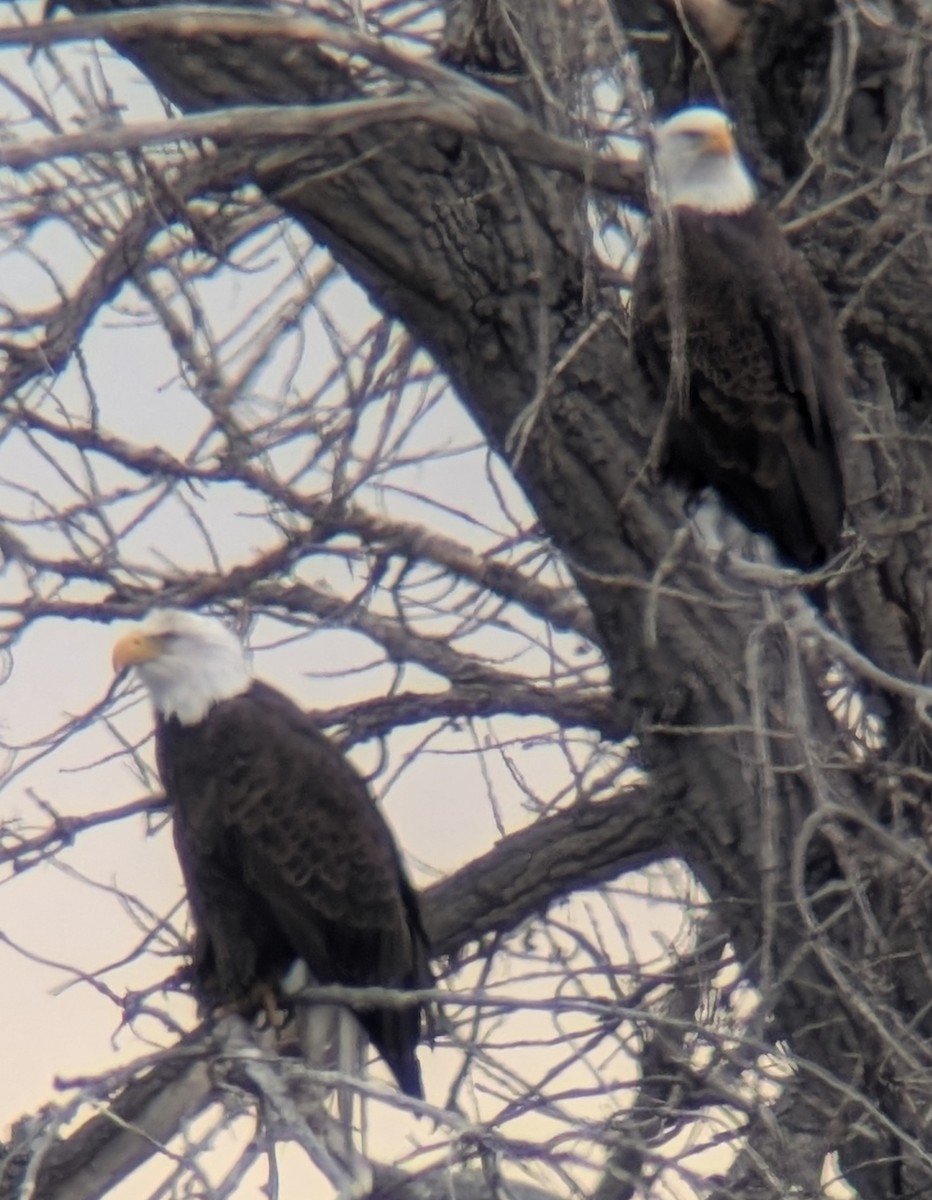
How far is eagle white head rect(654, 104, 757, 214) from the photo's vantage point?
5.00 m

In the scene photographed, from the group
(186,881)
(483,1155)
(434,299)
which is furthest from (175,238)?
(483,1155)

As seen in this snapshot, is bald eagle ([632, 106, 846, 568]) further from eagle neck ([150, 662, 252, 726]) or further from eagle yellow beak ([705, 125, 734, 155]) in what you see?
eagle neck ([150, 662, 252, 726])

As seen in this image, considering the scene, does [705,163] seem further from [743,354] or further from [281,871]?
[281,871]

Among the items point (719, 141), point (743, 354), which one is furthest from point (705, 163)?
point (743, 354)

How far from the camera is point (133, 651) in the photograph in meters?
5.11

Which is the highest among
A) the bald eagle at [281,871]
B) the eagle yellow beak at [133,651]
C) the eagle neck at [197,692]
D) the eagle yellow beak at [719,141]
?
the eagle yellow beak at [719,141]

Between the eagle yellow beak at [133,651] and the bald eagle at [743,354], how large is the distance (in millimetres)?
1235

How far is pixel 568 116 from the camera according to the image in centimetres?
397

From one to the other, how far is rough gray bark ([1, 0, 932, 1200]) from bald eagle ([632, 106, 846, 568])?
0.38 ft

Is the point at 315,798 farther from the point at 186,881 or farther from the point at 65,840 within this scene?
the point at 65,840

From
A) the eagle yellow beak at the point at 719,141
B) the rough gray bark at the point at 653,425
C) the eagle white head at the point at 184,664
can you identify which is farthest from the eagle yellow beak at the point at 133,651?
the eagle yellow beak at the point at 719,141

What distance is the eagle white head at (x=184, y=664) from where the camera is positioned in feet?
16.6

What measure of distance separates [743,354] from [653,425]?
13.3 inches

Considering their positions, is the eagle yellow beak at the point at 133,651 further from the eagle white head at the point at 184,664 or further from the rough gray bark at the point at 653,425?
the rough gray bark at the point at 653,425
